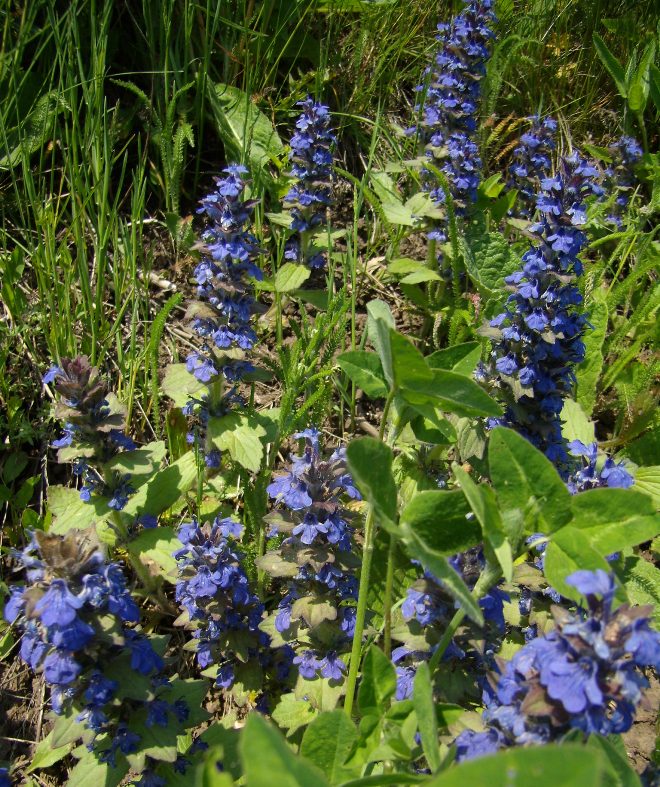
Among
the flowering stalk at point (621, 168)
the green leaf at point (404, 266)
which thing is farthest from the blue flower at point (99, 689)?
the flowering stalk at point (621, 168)

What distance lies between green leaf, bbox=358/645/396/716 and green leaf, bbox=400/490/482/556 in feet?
0.97

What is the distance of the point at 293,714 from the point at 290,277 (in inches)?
102

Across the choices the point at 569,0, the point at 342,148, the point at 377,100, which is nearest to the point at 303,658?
the point at 342,148

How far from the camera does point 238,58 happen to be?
5012mm

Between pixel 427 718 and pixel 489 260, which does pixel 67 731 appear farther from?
pixel 489 260

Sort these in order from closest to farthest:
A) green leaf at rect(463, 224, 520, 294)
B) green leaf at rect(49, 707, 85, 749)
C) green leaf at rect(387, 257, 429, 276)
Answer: green leaf at rect(49, 707, 85, 749), green leaf at rect(463, 224, 520, 294), green leaf at rect(387, 257, 429, 276)

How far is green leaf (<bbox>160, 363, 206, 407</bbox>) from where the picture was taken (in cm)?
330

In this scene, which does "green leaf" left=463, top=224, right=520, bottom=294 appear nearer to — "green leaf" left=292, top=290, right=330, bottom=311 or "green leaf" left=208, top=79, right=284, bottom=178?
"green leaf" left=292, top=290, right=330, bottom=311

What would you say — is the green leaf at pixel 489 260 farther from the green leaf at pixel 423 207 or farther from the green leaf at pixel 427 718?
the green leaf at pixel 427 718

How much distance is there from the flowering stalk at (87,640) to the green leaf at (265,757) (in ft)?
3.41

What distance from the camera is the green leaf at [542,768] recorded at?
2.74ft

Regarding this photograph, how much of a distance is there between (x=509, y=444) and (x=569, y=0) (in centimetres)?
539

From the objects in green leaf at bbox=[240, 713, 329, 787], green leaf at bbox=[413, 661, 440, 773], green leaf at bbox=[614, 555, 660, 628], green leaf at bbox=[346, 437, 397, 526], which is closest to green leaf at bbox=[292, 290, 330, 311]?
green leaf at bbox=[614, 555, 660, 628]

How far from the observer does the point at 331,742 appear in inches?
59.1
